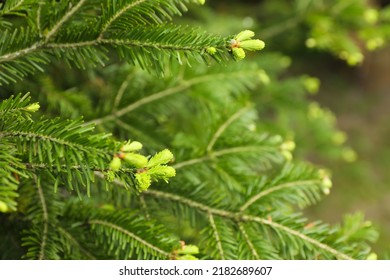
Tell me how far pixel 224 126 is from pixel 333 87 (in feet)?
12.4

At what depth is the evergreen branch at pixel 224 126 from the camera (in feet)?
3.65

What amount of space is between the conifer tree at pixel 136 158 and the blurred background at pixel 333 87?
1.00 feet

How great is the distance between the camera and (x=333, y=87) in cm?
458

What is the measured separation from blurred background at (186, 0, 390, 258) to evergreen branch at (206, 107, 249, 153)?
37 centimetres

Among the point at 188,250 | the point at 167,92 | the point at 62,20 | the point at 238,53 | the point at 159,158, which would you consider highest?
the point at 167,92

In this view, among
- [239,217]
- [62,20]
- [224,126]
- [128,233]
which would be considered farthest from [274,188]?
[62,20]

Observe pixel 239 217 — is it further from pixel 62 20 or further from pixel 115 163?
pixel 62 20

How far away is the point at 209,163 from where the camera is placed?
1100mm

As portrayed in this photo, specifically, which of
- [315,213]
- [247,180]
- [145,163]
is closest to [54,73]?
[247,180]

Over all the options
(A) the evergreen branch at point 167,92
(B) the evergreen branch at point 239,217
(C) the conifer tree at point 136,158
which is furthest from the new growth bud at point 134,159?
(A) the evergreen branch at point 167,92

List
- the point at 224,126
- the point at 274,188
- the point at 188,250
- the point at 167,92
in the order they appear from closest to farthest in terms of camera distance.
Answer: the point at 188,250
the point at 274,188
the point at 224,126
the point at 167,92

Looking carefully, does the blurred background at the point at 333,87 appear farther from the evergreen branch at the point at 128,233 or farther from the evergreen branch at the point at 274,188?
the evergreen branch at the point at 128,233

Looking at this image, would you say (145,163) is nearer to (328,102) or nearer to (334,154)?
(334,154)

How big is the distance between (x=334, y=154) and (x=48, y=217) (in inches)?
64.1
